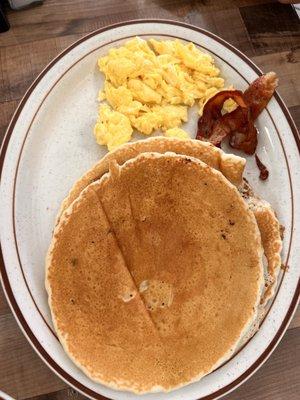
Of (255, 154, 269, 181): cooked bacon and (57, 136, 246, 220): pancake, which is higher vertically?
(57, 136, 246, 220): pancake

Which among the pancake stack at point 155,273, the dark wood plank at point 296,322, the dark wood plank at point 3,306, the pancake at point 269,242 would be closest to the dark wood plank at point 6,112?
the pancake stack at point 155,273

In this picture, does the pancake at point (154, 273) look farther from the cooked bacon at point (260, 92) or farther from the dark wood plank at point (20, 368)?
the cooked bacon at point (260, 92)

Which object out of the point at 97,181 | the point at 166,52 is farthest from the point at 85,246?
the point at 166,52

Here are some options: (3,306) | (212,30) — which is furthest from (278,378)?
(212,30)

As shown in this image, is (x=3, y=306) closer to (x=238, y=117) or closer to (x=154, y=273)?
(x=154, y=273)

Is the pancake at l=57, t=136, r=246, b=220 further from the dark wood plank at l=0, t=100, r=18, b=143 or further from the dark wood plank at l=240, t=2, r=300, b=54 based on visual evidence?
the dark wood plank at l=240, t=2, r=300, b=54

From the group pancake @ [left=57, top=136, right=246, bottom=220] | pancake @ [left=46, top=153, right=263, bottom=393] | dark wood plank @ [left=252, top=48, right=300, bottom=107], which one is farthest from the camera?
dark wood plank @ [left=252, top=48, right=300, bottom=107]

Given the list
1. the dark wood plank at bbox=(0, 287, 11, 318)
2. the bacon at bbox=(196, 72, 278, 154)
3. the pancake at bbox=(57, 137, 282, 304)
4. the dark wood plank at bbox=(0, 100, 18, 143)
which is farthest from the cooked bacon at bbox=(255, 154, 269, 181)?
the dark wood plank at bbox=(0, 287, 11, 318)
